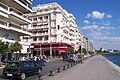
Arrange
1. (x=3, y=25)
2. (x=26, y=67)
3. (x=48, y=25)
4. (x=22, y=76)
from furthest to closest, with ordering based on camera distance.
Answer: (x=48, y=25)
(x=3, y=25)
(x=26, y=67)
(x=22, y=76)

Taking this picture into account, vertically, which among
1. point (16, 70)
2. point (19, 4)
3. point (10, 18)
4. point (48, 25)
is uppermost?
point (19, 4)

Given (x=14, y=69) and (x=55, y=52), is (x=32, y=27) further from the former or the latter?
(x=14, y=69)

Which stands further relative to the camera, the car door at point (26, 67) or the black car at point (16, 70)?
the car door at point (26, 67)

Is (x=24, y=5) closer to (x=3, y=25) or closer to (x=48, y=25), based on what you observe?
(x=3, y=25)

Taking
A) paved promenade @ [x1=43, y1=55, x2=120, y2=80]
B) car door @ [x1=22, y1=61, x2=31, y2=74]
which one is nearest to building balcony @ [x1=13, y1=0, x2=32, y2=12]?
paved promenade @ [x1=43, y1=55, x2=120, y2=80]

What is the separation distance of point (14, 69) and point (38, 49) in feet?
206

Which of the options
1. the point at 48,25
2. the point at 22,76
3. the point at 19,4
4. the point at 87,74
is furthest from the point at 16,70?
the point at 48,25

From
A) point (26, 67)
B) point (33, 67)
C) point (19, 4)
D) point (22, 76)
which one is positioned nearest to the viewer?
point (22, 76)

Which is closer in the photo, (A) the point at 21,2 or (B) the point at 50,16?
Answer: (A) the point at 21,2

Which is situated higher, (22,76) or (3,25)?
(3,25)

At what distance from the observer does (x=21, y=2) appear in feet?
172

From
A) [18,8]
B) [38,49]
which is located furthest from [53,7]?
[18,8]

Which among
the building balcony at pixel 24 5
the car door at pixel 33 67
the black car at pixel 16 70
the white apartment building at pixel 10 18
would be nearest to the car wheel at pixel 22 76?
the black car at pixel 16 70

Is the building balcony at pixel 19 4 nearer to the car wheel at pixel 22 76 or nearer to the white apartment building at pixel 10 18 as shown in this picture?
the white apartment building at pixel 10 18
